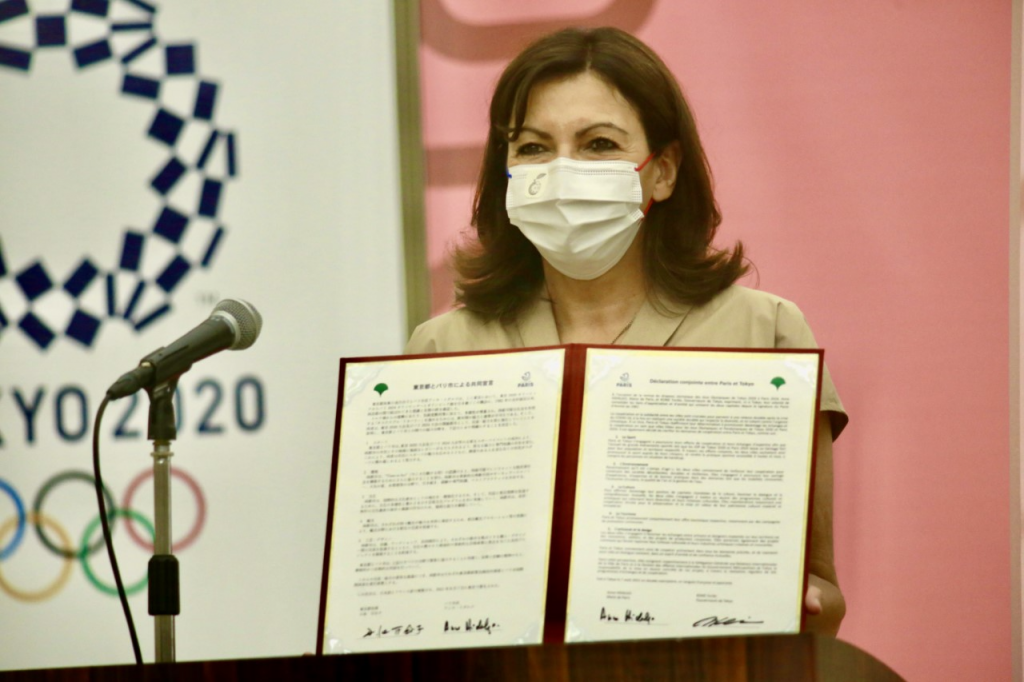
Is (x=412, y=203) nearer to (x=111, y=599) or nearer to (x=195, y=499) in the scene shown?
(x=195, y=499)

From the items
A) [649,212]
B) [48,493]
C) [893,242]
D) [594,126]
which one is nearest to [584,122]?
[594,126]

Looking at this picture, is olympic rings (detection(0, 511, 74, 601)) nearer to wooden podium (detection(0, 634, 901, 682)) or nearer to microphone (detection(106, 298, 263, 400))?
microphone (detection(106, 298, 263, 400))

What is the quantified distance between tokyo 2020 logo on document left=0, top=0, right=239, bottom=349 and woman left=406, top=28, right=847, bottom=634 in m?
0.89

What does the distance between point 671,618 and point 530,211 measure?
0.92m

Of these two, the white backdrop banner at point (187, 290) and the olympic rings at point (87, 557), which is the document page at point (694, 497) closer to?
the white backdrop banner at point (187, 290)

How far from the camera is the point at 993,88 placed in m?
2.38

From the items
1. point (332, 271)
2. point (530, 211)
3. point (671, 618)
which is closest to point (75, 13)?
point (332, 271)

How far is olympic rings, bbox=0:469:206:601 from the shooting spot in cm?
258

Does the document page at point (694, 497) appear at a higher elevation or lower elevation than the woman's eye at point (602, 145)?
lower

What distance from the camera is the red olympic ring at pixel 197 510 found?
258cm
